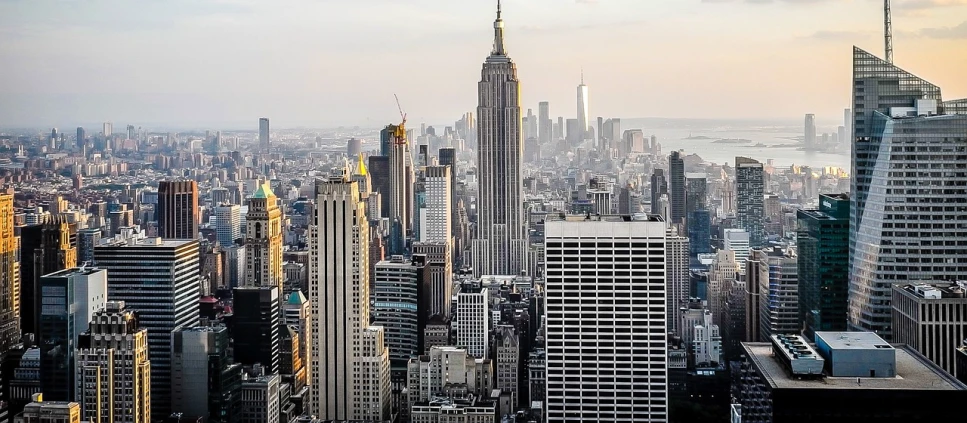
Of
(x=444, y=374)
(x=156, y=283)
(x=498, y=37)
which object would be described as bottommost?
(x=444, y=374)

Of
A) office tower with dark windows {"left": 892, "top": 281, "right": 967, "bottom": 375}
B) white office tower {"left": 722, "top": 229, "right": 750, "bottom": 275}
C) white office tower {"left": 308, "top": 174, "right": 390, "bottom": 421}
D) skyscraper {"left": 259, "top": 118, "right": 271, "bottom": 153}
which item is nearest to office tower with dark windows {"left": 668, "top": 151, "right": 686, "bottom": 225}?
white office tower {"left": 722, "top": 229, "right": 750, "bottom": 275}

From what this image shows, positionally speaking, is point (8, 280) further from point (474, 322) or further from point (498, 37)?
point (498, 37)

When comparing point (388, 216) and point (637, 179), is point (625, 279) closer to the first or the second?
point (637, 179)

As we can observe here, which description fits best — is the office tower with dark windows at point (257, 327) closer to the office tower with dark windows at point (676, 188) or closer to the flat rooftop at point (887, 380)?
the office tower with dark windows at point (676, 188)

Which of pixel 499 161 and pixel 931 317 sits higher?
pixel 499 161

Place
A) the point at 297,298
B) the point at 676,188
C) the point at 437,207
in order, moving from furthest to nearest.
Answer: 1. the point at 437,207
2. the point at 676,188
3. the point at 297,298

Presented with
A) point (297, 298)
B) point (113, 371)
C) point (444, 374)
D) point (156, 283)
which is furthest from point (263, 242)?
point (113, 371)

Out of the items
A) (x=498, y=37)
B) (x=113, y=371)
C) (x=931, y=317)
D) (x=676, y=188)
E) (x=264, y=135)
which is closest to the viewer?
(x=931, y=317)
